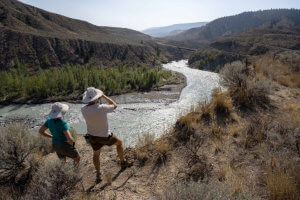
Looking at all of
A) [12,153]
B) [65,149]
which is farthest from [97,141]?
[12,153]

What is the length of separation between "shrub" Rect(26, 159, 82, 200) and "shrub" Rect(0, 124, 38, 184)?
7.00 feet

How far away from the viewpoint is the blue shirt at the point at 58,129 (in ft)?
11.4

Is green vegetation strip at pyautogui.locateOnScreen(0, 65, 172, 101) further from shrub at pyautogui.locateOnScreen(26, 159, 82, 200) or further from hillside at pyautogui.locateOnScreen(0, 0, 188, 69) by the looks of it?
shrub at pyautogui.locateOnScreen(26, 159, 82, 200)

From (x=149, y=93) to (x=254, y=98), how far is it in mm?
24184

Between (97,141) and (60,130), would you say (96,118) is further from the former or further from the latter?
(60,130)

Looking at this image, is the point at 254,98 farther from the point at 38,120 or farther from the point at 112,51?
the point at 112,51

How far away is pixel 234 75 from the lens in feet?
22.9

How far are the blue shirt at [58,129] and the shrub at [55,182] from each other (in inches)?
22.9

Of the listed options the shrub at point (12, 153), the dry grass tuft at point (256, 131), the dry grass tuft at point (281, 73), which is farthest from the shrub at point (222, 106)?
the shrub at point (12, 153)

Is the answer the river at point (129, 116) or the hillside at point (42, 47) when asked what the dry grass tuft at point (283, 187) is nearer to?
the river at point (129, 116)

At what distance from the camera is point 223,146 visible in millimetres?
4117

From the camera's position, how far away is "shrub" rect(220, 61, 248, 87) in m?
6.69

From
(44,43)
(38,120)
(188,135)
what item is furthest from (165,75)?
(188,135)

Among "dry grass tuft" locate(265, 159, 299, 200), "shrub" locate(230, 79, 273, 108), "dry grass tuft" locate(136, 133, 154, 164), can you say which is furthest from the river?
"dry grass tuft" locate(265, 159, 299, 200)
